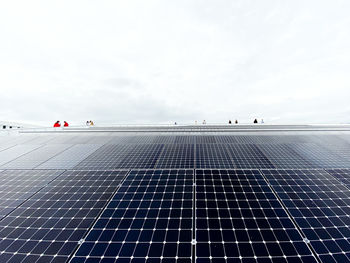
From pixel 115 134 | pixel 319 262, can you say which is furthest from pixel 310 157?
pixel 115 134

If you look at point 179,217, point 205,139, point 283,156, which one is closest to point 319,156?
point 283,156

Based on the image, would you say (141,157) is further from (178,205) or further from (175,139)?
(178,205)

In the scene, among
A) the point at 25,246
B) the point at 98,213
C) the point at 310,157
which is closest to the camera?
the point at 25,246

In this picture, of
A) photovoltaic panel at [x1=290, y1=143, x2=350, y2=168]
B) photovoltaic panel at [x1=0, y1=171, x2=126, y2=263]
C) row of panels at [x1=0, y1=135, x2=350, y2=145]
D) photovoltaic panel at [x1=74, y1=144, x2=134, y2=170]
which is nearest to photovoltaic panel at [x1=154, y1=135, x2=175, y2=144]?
row of panels at [x1=0, y1=135, x2=350, y2=145]

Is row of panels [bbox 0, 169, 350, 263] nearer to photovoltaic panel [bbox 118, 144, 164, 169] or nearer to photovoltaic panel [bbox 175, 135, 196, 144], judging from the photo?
photovoltaic panel [bbox 118, 144, 164, 169]

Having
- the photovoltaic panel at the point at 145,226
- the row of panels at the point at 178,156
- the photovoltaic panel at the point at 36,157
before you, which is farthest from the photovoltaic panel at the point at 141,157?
the photovoltaic panel at the point at 36,157

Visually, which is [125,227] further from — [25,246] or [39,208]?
[39,208]
